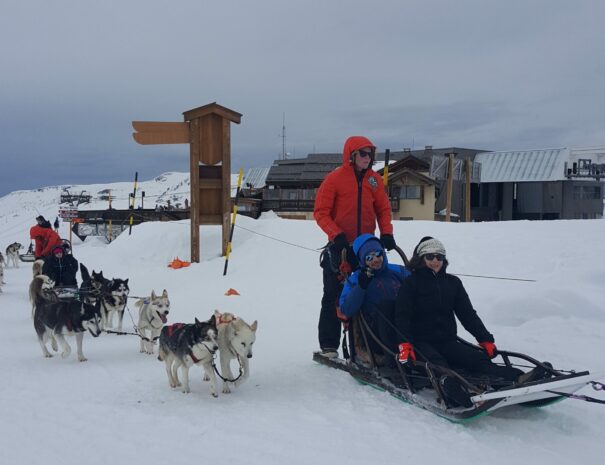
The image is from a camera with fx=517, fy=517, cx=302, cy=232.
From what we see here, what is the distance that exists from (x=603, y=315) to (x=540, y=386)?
11.8ft

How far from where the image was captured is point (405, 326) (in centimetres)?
422

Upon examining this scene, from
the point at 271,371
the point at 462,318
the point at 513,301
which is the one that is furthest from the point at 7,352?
the point at 513,301

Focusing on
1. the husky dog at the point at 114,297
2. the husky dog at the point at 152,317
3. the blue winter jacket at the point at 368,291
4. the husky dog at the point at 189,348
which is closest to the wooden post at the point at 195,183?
the husky dog at the point at 114,297

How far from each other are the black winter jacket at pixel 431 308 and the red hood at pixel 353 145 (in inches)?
58.2

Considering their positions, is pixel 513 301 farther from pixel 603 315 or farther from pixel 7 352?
pixel 7 352

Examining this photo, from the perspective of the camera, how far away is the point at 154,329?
6191 millimetres

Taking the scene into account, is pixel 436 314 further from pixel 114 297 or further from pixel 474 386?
pixel 114 297

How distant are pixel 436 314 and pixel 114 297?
482 centimetres

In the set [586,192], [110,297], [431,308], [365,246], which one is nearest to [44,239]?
[110,297]

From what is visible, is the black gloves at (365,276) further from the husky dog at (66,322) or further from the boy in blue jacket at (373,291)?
the husky dog at (66,322)

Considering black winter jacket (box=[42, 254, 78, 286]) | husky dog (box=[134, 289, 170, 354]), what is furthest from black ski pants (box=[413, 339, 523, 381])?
black winter jacket (box=[42, 254, 78, 286])

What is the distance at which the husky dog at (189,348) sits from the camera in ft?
14.5

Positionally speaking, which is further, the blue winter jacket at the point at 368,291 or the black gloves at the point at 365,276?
the blue winter jacket at the point at 368,291

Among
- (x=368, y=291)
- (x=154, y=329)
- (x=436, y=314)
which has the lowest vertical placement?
(x=154, y=329)
